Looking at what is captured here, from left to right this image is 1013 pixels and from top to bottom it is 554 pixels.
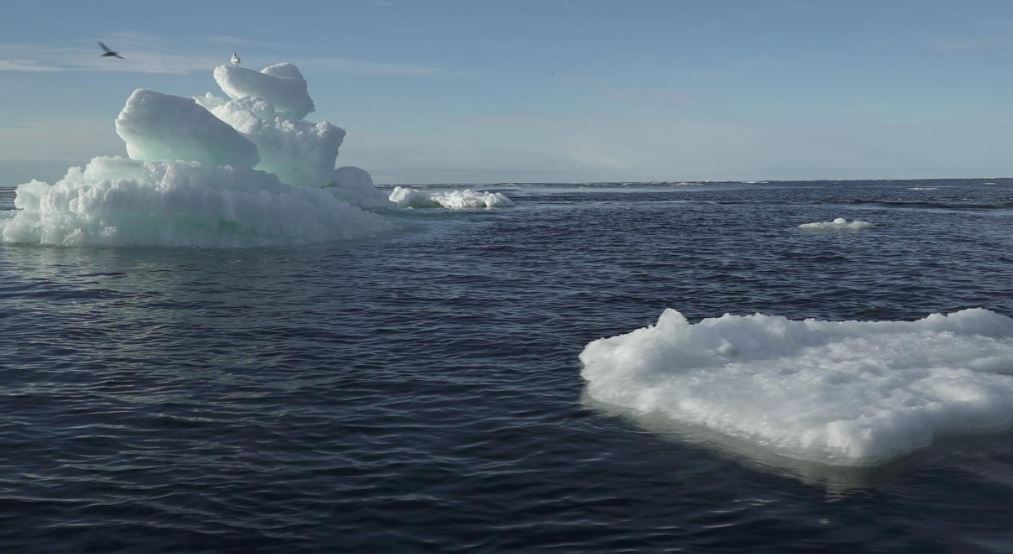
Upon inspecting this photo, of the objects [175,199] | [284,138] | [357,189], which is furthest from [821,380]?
[357,189]

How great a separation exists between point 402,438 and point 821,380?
5.69 metres

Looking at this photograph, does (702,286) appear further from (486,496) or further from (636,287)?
(486,496)

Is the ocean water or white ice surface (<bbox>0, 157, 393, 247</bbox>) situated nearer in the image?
the ocean water

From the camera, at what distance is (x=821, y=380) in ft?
33.5

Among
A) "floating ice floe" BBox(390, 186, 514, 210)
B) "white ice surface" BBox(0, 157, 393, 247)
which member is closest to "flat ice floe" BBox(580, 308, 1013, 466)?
→ "white ice surface" BBox(0, 157, 393, 247)

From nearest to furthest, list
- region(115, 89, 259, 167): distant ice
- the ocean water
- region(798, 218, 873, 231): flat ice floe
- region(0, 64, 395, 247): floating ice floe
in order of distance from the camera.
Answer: the ocean water
region(0, 64, 395, 247): floating ice floe
region(115, 89, 259, 167): distant ice
region(798, 218, 873, 231): flat ice floe

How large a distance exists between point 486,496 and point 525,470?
0.80 meters

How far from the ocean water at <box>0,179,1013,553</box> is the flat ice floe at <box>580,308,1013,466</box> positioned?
326mm

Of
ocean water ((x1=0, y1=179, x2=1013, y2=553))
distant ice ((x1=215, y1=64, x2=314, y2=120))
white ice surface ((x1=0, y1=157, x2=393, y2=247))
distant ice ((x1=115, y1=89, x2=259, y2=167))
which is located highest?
distant ice ((x1=215, y1=64, x2=314, y2=120))

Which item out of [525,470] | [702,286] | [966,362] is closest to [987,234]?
[702,286]

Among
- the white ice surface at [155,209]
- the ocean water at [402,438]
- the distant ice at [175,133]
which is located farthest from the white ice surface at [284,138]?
the ocean water at [402,438]

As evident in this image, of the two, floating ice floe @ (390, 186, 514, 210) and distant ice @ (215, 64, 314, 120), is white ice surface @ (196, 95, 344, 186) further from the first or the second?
floating ice floe @ (390, 186, 514, 210)

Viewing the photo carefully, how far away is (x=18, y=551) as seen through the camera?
6.25 m

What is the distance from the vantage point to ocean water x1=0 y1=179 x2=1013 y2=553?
21.7ft
